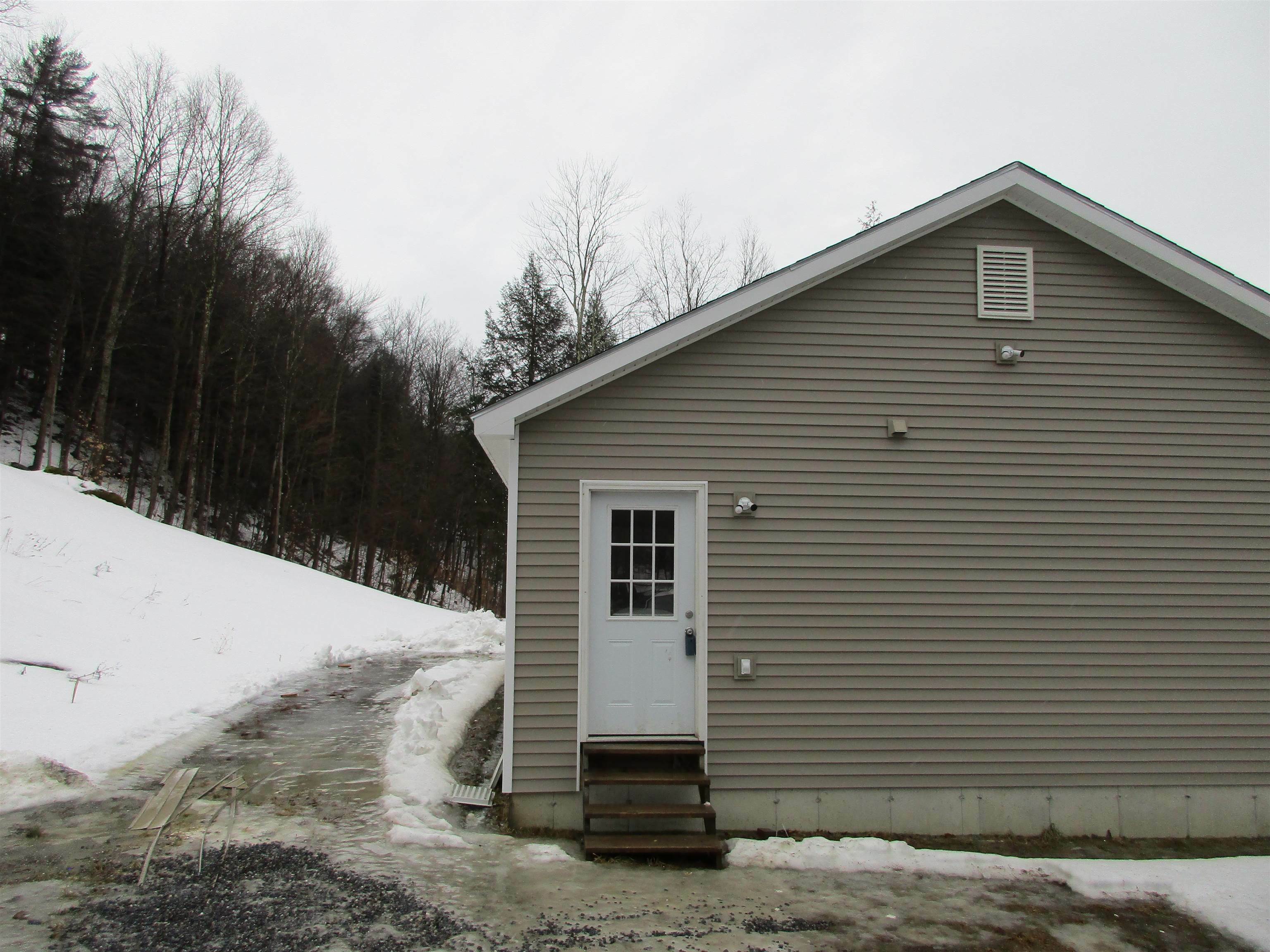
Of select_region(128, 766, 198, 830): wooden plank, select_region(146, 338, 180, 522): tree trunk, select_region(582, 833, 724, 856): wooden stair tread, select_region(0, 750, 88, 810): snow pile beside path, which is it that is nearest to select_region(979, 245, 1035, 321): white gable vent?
select_region(582, 833, 724, 856): wooden stair tread

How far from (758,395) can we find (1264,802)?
17.1 ft

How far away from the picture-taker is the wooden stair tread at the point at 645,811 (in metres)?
5.21

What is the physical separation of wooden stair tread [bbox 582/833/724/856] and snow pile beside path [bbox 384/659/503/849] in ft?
2.92

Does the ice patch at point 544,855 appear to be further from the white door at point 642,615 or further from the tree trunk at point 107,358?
the tree trunk at point 107,358

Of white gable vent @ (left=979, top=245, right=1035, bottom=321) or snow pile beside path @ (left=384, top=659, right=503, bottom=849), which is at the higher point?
white gable vent @ (left=979, top=245, right=1035, bottom=321)

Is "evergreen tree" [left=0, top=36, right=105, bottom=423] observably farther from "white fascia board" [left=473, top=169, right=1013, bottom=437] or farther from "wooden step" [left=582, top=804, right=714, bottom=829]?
"wooden step" [left=582, top=804, right=714, bottom=829]

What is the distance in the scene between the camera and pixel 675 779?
543 cm

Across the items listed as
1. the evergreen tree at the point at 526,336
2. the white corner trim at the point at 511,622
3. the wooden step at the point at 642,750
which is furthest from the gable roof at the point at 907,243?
the evergreen tree at the point at 526,336

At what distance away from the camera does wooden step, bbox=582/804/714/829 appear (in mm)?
5207

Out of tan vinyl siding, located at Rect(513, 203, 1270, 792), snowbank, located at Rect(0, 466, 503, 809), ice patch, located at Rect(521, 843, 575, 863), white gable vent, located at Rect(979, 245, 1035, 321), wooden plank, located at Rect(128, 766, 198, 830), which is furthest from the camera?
snowbank, located at Rect(0, 466, 503, 809)

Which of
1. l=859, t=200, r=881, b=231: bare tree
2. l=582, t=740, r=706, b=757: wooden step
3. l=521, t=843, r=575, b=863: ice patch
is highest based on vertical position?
l=859, t=200, r=881, b=231: bare tree

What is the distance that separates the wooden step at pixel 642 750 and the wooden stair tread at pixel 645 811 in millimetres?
367

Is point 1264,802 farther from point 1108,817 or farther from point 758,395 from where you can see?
point 758,395

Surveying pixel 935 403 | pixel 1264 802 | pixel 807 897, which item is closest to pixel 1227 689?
pixel 1264 802
